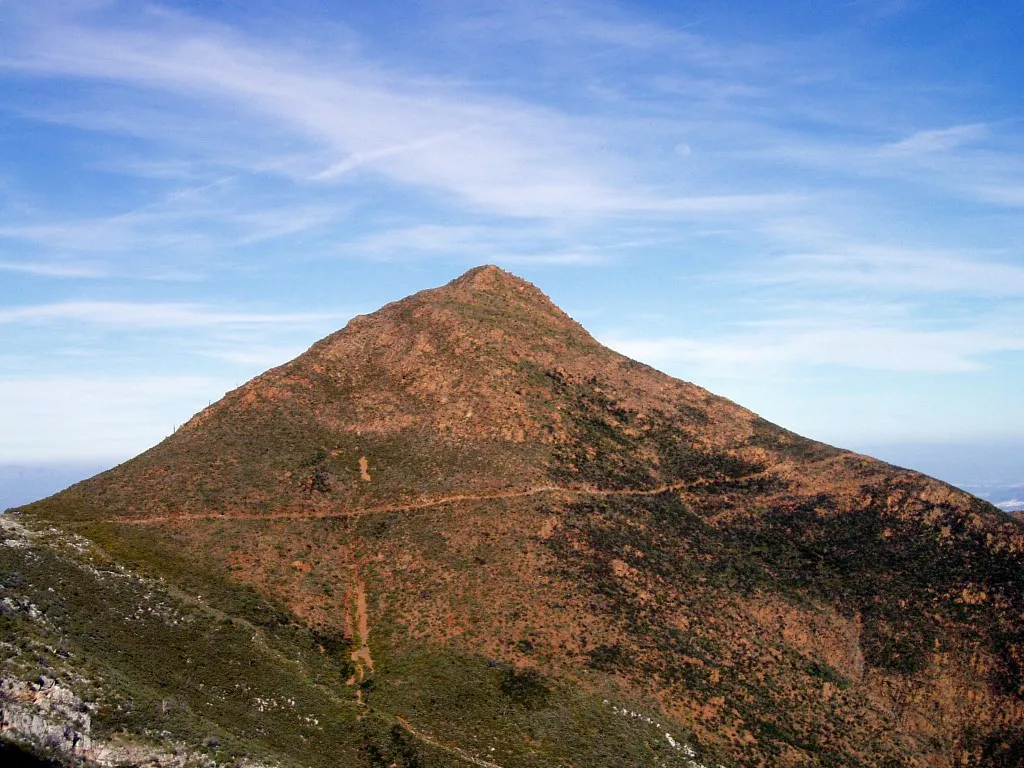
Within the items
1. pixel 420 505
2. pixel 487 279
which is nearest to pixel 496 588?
pixel 420 505

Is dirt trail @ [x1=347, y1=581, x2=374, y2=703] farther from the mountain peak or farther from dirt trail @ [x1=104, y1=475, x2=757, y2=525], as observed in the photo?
the mountain peak

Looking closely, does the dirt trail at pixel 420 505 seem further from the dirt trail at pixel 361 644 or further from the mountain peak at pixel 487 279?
the mountain peak at pixel 487 279

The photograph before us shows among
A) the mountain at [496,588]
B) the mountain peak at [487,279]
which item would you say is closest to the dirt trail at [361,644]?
the mountain at [496,588]

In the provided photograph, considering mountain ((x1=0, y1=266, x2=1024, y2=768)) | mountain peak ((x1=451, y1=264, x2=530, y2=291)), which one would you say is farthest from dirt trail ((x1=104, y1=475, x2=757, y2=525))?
mountain peak ((x1=451, y1=264, x2=530, y2=291))

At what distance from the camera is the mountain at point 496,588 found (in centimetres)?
3800

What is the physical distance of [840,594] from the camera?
184ft

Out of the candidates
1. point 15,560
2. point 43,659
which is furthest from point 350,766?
point 15,560

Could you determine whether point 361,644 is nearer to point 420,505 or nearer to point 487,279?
point 420,505

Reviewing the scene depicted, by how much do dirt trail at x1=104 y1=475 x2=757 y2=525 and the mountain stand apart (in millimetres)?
261

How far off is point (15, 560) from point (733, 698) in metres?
43.2

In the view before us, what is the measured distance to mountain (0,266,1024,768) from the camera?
38.0 meters

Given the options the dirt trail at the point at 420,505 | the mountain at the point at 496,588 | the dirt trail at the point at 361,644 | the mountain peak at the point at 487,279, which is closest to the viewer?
the mountain at the point at 496,588

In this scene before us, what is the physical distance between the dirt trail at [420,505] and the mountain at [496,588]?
0.86ft

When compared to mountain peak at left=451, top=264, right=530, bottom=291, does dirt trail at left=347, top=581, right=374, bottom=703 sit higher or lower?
lower
